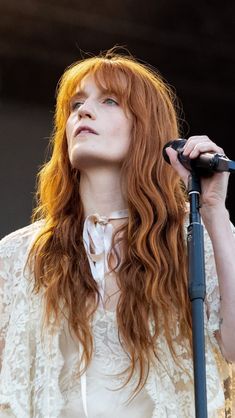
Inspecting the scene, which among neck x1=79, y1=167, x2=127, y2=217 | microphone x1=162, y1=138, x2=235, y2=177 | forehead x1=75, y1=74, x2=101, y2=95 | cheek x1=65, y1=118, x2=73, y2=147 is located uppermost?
forehead x1=75, y1=74, x2=101, y2=95

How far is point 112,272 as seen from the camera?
226 centimetres

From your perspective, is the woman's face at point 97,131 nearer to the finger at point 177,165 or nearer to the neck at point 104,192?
the neck at point 104,192

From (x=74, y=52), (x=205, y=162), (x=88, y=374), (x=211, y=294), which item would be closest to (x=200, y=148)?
(x=205, y=162)

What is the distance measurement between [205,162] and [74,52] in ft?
8.03

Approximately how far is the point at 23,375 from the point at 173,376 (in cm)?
32

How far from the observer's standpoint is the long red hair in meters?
2.16

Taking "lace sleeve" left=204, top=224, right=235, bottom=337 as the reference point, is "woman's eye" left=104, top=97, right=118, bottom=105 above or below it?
above

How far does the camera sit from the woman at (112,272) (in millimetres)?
2096

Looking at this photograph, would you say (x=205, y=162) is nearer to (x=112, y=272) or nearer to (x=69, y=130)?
(x=112, y=272)

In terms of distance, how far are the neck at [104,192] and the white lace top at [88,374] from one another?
0.26 metres

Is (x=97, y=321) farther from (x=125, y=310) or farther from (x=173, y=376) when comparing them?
(x=173, y=376)

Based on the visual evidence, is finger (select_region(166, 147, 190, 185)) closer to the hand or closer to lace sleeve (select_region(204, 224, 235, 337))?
the hand

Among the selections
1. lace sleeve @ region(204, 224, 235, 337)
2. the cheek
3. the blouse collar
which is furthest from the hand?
the cheek

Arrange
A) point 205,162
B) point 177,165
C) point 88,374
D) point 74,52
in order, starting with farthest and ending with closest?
point 74,52, point 88,374, point 177,165, point 205,162
